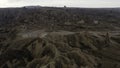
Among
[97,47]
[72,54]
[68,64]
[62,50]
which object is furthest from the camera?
[97,47]

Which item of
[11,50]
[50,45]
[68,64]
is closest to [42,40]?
[50,45]

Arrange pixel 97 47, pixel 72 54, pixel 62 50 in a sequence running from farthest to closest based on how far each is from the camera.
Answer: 1. pixel 97 47
2. pixel 62 50
3. pixel 72 54

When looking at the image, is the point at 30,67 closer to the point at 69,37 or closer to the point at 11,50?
the point at 11,50

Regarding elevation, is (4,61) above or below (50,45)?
below

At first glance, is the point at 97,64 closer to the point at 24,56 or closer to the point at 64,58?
the point at 64,58

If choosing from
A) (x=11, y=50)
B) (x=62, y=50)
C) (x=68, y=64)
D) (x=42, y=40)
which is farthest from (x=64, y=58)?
(x=11, y=50)

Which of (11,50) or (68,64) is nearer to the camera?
(68,64)
